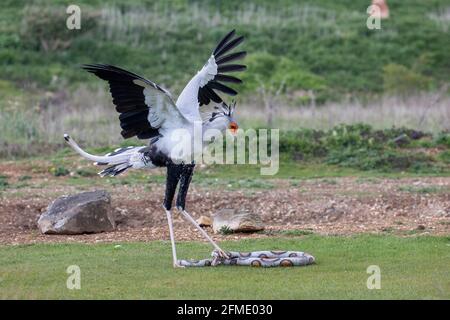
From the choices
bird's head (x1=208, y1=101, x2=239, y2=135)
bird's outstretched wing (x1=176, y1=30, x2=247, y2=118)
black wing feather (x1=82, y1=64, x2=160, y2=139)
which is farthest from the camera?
bird's outstretched wing (x1=176, y1=30, x2=247, y2=118)

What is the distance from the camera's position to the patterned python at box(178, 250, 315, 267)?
1095 cm

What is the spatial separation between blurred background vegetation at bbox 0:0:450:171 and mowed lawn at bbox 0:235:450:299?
7.91 meters

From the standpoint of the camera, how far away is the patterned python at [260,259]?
11.0 meters

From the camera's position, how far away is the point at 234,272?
1066cm

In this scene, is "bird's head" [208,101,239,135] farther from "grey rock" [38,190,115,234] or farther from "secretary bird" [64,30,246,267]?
"grey rock" [38,190,115,234]

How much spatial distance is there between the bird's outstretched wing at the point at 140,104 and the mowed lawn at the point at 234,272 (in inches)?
63.5

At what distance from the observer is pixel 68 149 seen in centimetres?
2022

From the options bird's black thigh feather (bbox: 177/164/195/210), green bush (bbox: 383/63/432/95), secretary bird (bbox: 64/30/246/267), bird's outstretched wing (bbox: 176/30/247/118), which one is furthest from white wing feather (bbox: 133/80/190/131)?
green bush (bbox: 383/63/432/95)

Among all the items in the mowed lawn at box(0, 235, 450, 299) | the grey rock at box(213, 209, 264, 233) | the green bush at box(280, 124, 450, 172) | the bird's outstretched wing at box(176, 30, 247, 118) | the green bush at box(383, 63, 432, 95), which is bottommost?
the mowed lawn at box(0, 235, 450, 299)

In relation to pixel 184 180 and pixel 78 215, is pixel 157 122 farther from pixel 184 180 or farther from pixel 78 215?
pixel 78 215

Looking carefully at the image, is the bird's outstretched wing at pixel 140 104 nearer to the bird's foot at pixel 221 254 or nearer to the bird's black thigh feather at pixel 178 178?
the bird's black thigh feather at pixel 178 178

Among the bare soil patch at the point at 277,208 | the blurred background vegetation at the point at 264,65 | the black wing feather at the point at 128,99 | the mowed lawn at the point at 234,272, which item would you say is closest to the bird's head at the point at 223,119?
the black wing feather at the point at 128,99
